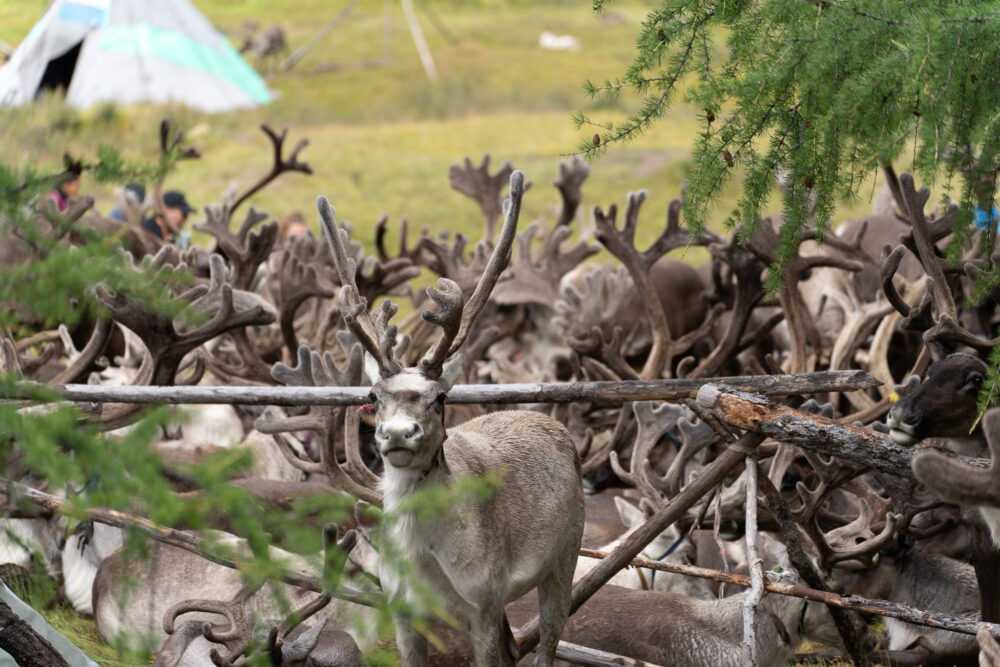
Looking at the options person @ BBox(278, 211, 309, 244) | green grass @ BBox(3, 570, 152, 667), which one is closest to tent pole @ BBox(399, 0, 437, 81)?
person @ BBox(278, 211, 309, 244)

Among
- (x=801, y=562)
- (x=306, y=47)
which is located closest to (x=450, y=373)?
(x=801, y=562)

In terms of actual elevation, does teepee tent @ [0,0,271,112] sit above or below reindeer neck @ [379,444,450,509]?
below

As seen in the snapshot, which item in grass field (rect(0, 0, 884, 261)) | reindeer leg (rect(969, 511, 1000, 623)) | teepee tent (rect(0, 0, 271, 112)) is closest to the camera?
reindeer leg (rect(969, 511, 1000, 623))

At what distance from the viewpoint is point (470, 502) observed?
3.30 meters

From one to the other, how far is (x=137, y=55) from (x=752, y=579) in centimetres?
1744

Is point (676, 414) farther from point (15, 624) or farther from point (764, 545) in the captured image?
point (15, 624)

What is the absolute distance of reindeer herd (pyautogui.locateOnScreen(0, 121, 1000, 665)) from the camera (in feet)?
10.9

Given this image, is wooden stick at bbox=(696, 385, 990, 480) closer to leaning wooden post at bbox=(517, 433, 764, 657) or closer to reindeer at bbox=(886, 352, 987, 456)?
leaning wooden post at bbox=(517, 433, 764, 657)

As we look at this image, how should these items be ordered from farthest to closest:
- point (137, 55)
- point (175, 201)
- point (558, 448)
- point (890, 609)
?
point (137, 55) < point (175, 201) < point (558, 448) < point (890, 609)

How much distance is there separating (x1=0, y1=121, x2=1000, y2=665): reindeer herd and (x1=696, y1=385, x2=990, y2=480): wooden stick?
7.4 inches

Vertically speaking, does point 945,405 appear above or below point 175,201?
above

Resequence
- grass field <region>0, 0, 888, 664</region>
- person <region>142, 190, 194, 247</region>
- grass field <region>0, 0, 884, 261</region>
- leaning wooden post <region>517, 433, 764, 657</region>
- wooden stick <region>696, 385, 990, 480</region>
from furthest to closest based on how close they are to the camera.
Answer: grass field <region>0, 0, 884, 261</region> < grass field <region>0, 0, 888, 664</region> < person <region>142, 190, 194, 247</region> < leaning wooden post <region>517, 433, 764, 657</region> < wooden stick <region>696, 385, 990, 480</region>

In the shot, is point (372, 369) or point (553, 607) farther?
point (553, 607)

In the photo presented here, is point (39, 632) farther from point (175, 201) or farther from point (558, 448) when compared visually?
point (175, 201)
